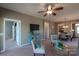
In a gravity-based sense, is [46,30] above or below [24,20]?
below

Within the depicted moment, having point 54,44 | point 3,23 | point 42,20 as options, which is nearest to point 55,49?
point 54,44

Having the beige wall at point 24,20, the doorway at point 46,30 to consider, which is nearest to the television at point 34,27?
the beige wall at point 24,20

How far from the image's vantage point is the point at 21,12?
2240mm

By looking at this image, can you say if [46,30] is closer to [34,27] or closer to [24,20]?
[34,27]

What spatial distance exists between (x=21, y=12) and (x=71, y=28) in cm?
107

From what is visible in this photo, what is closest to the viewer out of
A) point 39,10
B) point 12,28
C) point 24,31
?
point 39,10

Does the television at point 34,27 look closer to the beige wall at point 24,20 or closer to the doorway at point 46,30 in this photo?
the beige wall at point 24,20

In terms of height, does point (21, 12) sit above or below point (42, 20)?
above

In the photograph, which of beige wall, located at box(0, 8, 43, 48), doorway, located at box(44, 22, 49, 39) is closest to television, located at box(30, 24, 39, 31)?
beige wall, located at box(0, 8, 43, 48)

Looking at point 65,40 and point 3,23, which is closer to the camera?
point 3,23

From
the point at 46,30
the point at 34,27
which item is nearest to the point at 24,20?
the point at 34,27

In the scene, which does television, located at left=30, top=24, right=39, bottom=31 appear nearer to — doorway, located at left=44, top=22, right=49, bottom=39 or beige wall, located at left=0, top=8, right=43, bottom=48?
beige wall, located at left=0, top=8, right=43, bottom=48

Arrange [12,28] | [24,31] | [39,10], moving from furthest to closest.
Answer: [24,31], [12,28], [39,10]

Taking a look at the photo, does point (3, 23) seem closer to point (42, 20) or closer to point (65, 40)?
point (42, 20)
